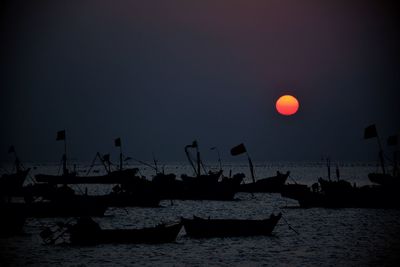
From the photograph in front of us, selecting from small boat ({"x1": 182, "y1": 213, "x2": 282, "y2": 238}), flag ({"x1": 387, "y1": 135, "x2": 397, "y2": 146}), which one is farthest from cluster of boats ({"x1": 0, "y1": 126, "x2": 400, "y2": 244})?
flag ({"x1": 387, "y1": 135, "x2": 397, "y2": 146})

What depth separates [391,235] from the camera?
3741 centimetres

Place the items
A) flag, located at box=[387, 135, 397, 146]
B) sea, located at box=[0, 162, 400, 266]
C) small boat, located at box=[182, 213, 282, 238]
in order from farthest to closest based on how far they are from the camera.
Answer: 1. flag, located at box=[387, 135, 397, 146]
2. small boat, located at box=[182, 213, 282, 238]
3. sea, located at box=[0, 162, 400, 266]

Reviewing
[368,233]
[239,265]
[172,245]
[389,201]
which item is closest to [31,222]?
[172,245]

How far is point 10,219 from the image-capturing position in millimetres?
35781

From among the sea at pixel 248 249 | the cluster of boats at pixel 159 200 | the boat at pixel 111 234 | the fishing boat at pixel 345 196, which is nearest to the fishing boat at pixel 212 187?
the cluster of boats at pixel 159 200

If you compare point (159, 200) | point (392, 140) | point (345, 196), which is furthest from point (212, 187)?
point (392, 140)

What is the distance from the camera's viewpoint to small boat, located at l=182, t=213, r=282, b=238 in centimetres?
3425

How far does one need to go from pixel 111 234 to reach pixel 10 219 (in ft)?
30.1

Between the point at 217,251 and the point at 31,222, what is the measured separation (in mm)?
21039

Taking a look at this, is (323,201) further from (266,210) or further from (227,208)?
(227,208)

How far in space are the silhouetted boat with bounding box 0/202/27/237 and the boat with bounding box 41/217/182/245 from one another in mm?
4785

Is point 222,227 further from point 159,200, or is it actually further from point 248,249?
point 159,200

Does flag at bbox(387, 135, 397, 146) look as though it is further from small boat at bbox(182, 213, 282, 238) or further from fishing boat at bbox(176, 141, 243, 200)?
small boat at bbox(182, 213, 282, 238)

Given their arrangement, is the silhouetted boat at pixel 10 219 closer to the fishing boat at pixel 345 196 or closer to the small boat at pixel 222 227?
the small boat at pixel 222 227
